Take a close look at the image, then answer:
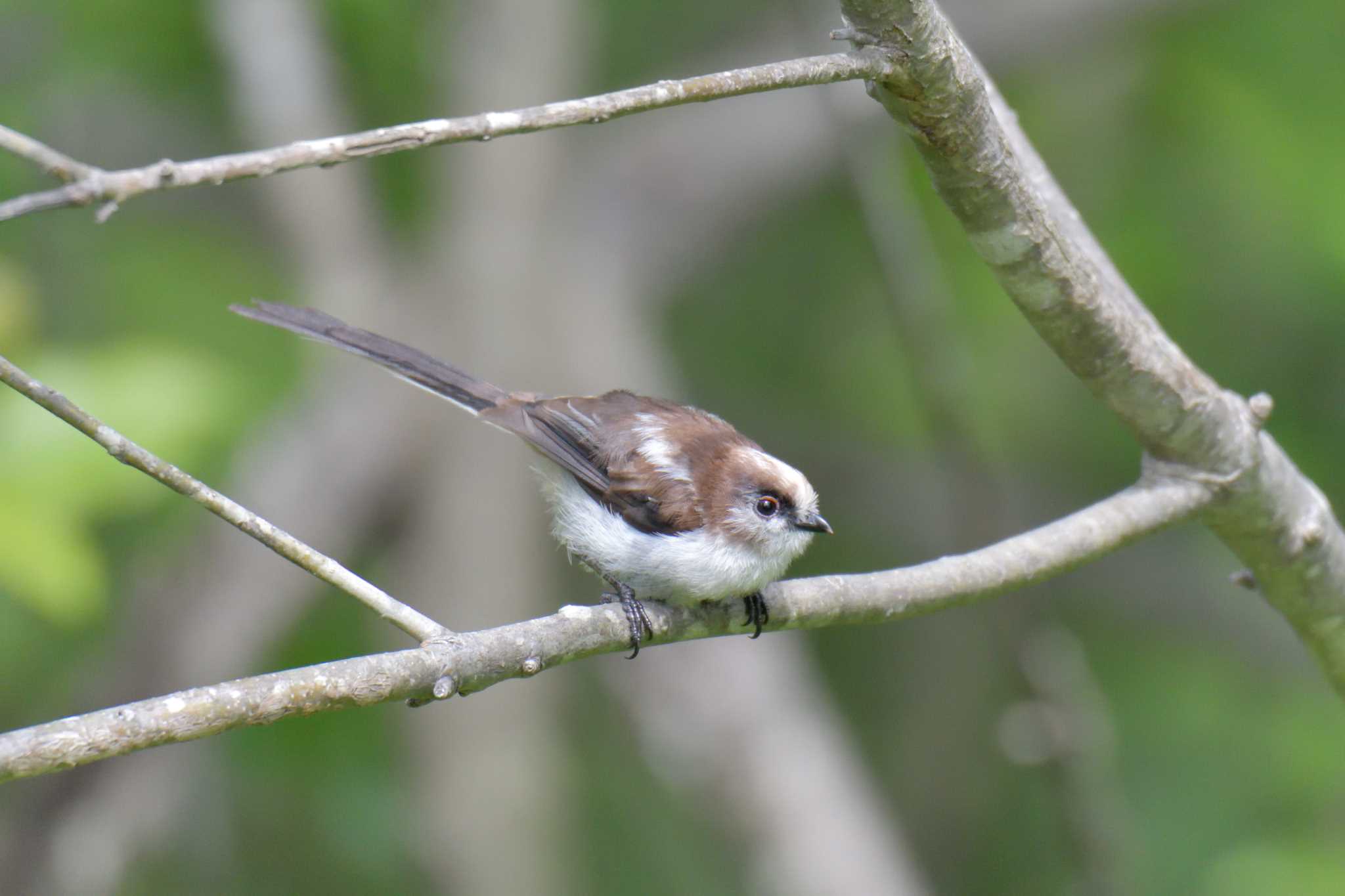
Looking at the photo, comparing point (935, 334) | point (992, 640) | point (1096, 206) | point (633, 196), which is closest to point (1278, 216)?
point (1096, 206)

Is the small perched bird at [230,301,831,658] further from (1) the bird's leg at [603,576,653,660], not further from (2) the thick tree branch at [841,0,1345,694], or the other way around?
(2) the thick tree branch at [841,0,1345,694]

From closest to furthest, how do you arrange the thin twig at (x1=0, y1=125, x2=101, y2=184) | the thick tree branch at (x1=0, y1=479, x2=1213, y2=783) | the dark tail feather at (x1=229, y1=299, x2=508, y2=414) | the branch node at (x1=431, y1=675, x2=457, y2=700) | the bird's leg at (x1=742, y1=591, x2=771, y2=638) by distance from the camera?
1. the thin twig at (x1=0, y1=125, x2=101, y2=184)
2. the thick tree branch at (x1=0, y1=479, x2=1213, y2=783)
3. the branch node at (x1=431, y1=675, x2=457, y2=700)
4. the bird's leg at (x1=742, y1=591, x2=771, y2=638)
5. the dark tail feather at (x1=229, y1=299, x2=508, y2=414)

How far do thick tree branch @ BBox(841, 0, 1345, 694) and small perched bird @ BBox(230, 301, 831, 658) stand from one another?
2.96ft

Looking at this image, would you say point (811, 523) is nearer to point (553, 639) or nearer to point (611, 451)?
point (611, 451)

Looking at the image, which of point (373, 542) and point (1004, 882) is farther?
point (1004, 882)

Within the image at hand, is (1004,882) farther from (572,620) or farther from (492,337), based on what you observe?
(572,620)

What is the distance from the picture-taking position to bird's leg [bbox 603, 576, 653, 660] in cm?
263

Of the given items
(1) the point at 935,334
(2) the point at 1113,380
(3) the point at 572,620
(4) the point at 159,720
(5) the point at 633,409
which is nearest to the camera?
(4) the point at 159,720

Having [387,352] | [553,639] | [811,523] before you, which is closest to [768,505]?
[811,523]

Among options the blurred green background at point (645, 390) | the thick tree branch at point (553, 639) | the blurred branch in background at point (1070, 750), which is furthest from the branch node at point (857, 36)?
the blurred branch in background at point (1070, 750)

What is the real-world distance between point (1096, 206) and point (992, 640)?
2.30m

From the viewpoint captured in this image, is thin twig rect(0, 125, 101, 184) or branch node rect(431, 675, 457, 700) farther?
branch node rect(431, 675, 457, 700)

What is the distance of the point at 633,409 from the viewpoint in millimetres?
3797

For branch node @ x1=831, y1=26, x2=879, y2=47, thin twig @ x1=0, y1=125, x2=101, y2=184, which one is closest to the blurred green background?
thin twig @ x1=0, y1=125, x2=101, y2=184
